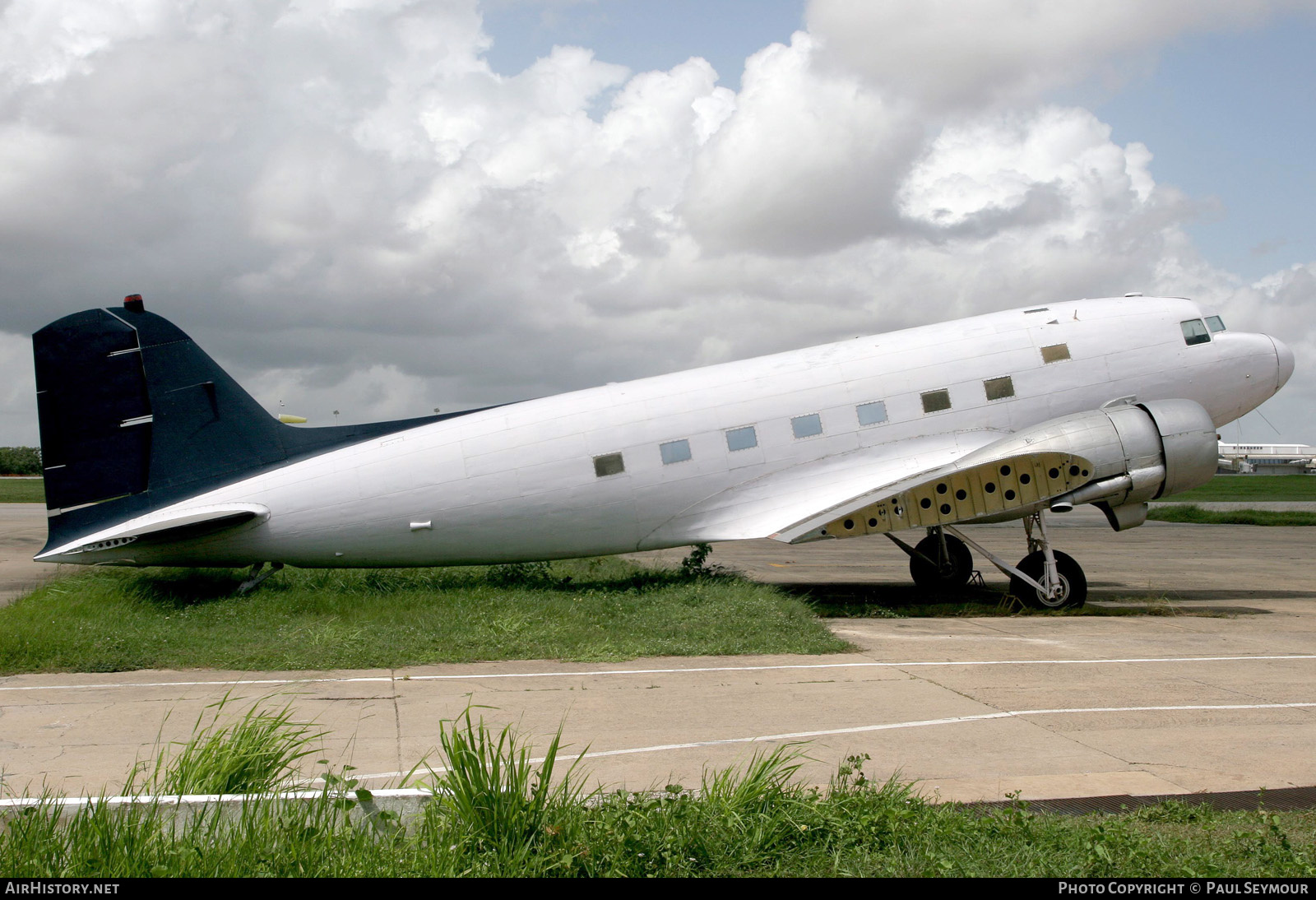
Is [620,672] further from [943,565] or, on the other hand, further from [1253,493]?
[1253,493]

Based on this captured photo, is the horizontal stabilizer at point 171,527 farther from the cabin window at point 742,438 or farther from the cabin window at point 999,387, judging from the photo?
the cabin window at point 999,387

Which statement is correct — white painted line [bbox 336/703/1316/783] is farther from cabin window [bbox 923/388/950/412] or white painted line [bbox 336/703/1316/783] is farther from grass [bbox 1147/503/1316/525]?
grass [bbox 1147/503/1316/525]

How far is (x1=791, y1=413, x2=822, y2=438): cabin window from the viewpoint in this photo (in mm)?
15555

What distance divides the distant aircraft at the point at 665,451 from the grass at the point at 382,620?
2.52 ft

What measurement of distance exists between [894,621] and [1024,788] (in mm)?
8446

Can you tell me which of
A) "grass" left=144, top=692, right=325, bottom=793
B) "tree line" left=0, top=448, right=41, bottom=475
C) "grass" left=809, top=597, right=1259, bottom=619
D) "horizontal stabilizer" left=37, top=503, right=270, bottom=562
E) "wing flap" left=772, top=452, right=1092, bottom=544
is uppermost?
"tree line" left=0, top=448, right=41, bottom=475

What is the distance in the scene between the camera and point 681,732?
784 centimetres

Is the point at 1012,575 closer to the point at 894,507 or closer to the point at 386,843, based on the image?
the point at 894,507

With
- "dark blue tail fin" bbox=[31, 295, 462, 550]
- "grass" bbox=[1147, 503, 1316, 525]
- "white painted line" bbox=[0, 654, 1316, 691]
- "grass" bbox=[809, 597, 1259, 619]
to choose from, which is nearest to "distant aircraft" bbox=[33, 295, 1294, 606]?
"dark blue tail fin" bbox=[31, 295, 462, 550]

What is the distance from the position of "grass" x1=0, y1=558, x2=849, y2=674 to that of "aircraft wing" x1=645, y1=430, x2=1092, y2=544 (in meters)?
1.12

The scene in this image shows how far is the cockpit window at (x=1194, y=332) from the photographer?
645 inches

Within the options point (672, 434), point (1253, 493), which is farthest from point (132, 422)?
point (1253, 493)
